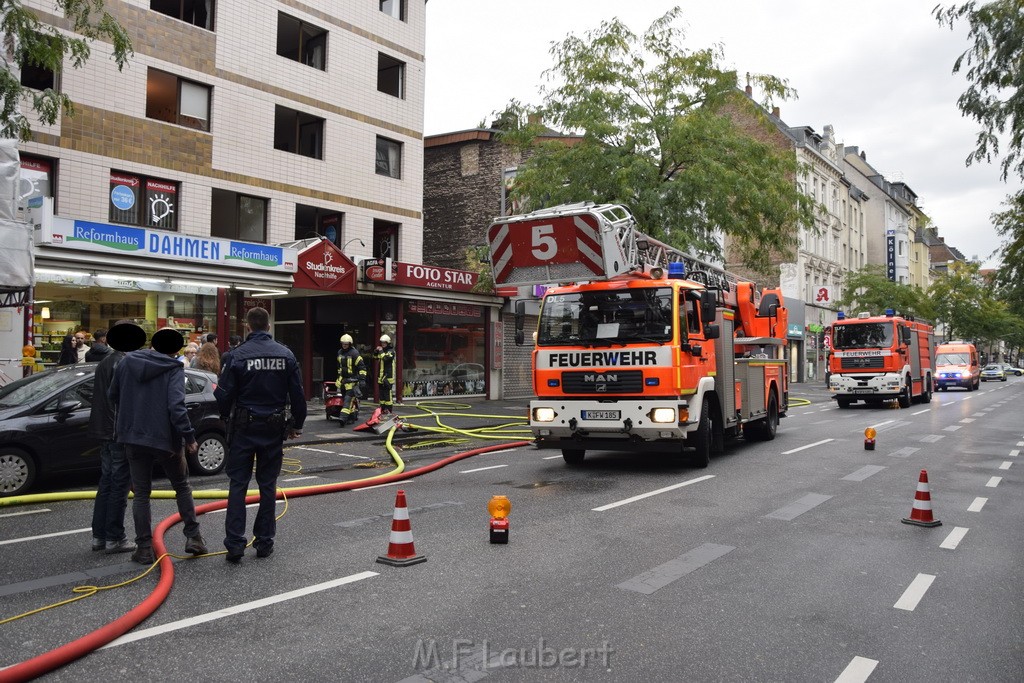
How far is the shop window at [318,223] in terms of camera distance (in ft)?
71.1

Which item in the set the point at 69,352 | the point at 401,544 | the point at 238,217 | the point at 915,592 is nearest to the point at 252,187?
the point at 238,217

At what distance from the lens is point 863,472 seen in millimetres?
10570

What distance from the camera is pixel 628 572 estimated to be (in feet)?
18.2

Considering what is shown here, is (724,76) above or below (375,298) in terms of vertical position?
above

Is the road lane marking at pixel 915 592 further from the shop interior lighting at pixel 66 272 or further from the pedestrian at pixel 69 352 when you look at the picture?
the shop interior lighting at pixel 66 272

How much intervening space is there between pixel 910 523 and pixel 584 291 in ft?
17.3

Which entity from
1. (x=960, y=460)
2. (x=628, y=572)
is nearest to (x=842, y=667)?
(x=628, y=572)

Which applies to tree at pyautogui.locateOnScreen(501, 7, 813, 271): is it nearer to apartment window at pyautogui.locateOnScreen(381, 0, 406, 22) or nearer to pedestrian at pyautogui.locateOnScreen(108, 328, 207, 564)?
apartment window at pyautogui.locateOnScreen(381, 0, 406, 22)

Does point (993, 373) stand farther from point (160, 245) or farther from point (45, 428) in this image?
point (45, 428)

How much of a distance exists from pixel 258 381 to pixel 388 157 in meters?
18.9

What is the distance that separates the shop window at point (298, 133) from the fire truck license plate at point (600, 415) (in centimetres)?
1396

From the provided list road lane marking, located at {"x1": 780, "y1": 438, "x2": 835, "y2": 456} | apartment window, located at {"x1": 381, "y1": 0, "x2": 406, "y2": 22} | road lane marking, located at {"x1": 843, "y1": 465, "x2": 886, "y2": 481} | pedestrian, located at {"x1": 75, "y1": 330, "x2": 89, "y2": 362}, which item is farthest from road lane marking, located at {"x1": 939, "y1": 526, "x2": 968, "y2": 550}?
apartment window, located at {"x1": 381, "y1": 0, "x2": 406, "y2": 22}

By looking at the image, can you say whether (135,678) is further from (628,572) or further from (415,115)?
(415,115)

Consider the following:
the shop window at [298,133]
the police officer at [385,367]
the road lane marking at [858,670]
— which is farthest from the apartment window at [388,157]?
the road lane marking at [858,670]
